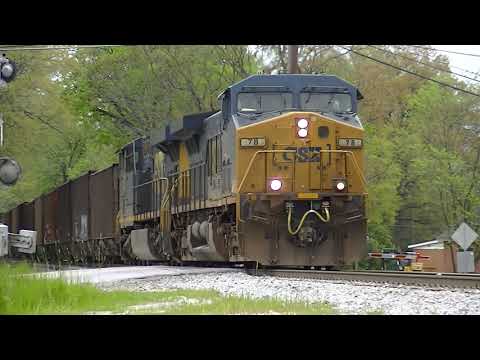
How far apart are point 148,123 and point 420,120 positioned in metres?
13.3

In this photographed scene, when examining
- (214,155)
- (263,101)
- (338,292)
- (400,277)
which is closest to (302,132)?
(263,101)

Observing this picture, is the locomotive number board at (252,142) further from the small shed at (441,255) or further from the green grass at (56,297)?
the small shed at (441,255)

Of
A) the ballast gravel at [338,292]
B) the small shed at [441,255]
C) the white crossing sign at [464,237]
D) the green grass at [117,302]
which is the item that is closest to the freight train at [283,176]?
the ballast gravel at [338,292]

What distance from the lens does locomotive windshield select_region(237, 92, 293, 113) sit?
617 inches

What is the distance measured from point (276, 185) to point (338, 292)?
4.56m

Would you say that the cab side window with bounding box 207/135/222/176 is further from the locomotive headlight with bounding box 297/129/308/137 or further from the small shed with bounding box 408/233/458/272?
the small shed with bounding box 408/233/458/272

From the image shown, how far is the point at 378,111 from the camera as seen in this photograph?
40250 millimetres

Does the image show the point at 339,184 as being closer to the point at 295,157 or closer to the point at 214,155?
the point at 295,157

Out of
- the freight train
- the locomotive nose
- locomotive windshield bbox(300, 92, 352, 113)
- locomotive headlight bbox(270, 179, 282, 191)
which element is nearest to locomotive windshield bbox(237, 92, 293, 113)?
the freight train

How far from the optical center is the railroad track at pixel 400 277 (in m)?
11.7

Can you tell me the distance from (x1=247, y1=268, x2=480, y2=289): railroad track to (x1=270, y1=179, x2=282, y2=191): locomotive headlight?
1464 mm

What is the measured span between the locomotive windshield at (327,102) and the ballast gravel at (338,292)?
3.40m
